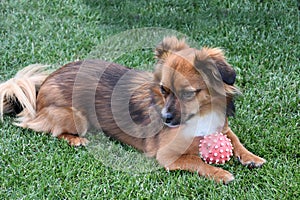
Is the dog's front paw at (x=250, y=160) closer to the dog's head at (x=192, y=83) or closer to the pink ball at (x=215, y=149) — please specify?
the pink ball at (x=215, y=149)

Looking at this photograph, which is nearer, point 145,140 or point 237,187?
point 237,187

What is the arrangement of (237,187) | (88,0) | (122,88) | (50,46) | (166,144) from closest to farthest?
(237,187), (166,144), (122,88), (50,46), (88,0)

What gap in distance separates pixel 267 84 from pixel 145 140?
58.0 inches

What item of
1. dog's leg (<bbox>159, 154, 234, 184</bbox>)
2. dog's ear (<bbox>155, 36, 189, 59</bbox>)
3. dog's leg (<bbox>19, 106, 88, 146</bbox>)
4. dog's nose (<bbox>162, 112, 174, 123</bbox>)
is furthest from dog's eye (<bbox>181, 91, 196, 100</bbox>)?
dog's leg (<bbox>19, 106, 88, 146</bbox>)

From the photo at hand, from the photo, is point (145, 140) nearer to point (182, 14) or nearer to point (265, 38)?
point (265, 38)

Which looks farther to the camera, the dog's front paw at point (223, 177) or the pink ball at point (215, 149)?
the pink ball at point (215, 149)

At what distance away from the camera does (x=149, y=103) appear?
3678 mm

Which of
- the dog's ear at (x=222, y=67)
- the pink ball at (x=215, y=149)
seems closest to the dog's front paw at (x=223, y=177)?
the pink ball at (x=215, y=149)

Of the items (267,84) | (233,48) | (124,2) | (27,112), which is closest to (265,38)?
(233,48)

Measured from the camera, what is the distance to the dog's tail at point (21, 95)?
4055mm

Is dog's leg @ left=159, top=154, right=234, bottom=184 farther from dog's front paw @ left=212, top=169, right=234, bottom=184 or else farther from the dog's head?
the dog's head

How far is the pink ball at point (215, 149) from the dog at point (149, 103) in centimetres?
5

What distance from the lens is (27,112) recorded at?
406 cm

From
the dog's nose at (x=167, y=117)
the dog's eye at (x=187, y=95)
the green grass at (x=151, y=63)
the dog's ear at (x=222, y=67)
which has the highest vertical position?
the dog's ear at (x=222, y=67)
